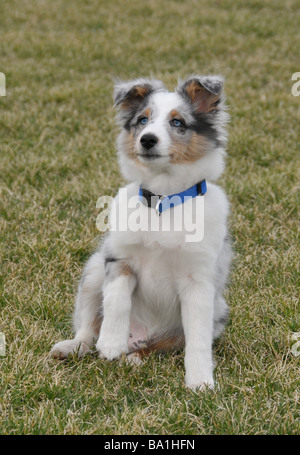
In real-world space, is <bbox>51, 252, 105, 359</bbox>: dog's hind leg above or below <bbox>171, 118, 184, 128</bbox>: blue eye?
below

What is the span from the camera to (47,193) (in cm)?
654

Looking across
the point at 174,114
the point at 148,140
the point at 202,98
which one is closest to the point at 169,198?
the point at 148,140

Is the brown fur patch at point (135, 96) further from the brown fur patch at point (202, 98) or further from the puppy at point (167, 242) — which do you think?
the brown fur patch at point (202, 98)

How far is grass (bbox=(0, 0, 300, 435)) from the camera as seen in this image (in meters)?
3.40

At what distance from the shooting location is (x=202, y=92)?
3.90m

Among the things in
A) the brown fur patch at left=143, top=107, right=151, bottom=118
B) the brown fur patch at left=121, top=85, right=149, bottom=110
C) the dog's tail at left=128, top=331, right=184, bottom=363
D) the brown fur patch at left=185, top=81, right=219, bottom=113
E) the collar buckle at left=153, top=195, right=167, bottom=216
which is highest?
the brown fur patch at left=121, top=85, right=149, bottom=110

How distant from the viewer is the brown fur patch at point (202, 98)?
3869 millimetres

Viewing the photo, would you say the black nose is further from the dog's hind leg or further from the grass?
the grass

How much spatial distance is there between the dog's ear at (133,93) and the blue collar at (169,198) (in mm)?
578

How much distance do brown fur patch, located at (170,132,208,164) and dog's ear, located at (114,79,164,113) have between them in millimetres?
427

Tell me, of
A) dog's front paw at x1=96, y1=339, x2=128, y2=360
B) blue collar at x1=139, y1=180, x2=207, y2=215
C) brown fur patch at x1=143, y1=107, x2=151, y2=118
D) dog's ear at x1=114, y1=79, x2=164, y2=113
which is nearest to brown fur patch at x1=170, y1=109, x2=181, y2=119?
brown fur patch at x1=143, y1=107, x2=151, y2=118

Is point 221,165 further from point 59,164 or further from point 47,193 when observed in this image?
point 59,164

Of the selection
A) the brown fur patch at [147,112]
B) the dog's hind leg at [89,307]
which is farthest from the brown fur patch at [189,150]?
the dog's hind leg at [89,307]
